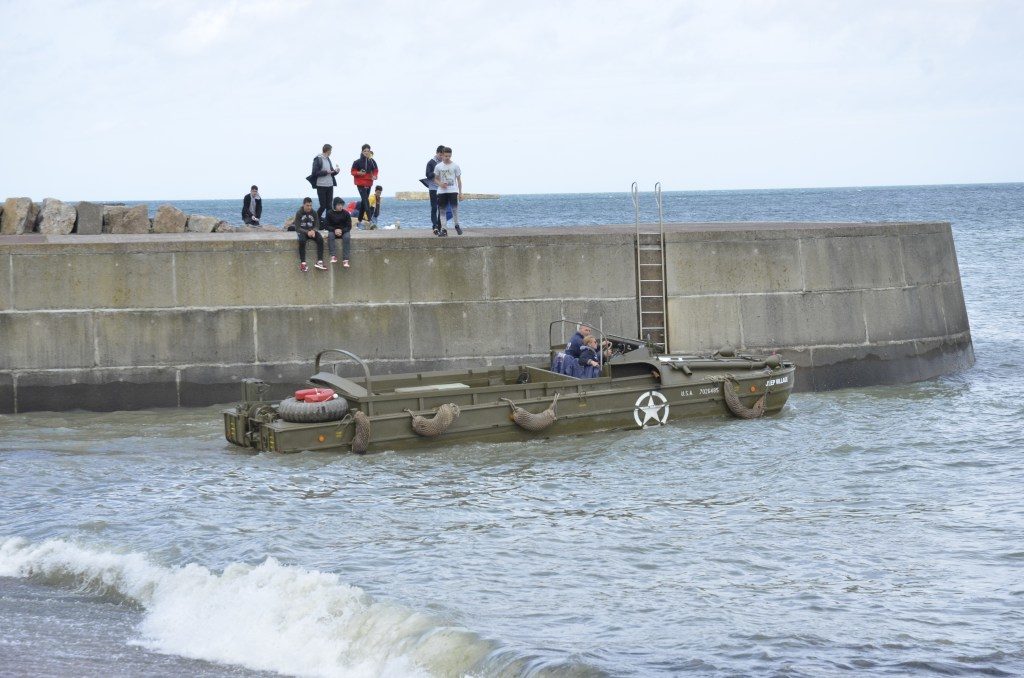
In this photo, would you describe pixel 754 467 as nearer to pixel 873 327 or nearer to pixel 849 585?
pixel 849 585

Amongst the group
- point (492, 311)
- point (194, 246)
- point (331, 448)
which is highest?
point (194, 246)

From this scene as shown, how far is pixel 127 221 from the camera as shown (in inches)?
1337

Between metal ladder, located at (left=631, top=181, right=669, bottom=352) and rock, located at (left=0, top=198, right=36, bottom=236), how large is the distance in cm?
1962

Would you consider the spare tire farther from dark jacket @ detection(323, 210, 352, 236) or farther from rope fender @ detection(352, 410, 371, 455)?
dark jacket @ detection(323, 210, 352, 236)

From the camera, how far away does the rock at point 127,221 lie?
111 ft

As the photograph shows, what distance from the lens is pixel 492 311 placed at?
2134 centimetres

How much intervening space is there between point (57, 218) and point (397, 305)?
17.1 meters

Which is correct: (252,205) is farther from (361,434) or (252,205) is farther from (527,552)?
(527,552)

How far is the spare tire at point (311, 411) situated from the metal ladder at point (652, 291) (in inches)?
279

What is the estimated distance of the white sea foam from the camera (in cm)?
977

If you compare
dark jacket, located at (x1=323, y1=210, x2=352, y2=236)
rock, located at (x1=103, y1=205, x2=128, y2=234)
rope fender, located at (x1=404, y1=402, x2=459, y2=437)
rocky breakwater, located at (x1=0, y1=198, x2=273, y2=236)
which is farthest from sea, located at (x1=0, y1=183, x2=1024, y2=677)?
rock, located at (x1=103, y1=205, x2=128, y2=234)

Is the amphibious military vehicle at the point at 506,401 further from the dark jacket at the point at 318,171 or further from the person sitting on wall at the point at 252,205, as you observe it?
the person sitting on wall at the point at 252,205

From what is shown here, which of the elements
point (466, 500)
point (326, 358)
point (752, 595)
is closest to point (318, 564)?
point (466, 500)

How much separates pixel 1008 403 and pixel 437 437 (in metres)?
10.7
